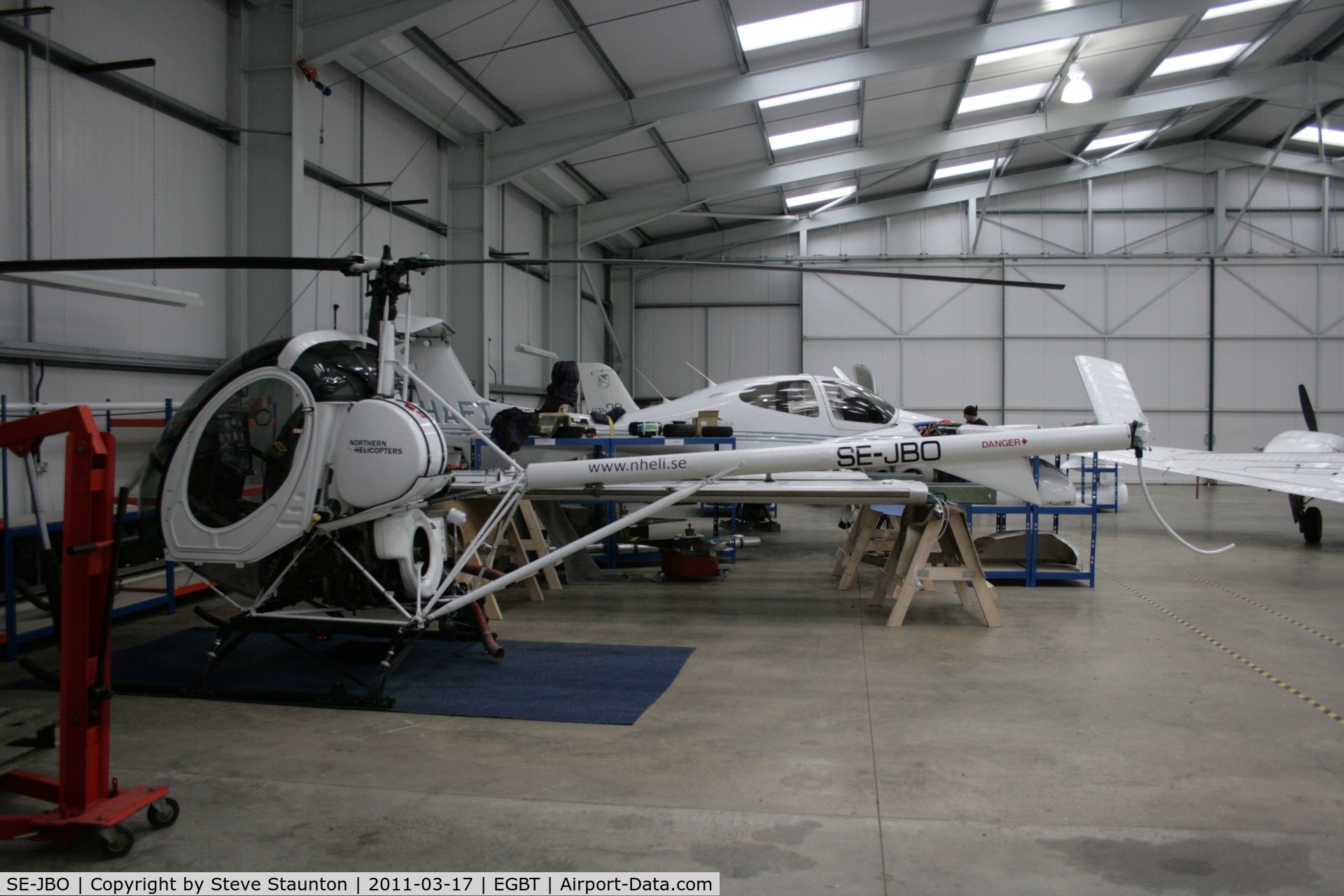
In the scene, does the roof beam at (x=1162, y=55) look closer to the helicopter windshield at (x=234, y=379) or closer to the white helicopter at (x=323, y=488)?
the white helicopter at (x=323, y=488)

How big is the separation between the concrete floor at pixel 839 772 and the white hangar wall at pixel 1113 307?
16721 millimetres

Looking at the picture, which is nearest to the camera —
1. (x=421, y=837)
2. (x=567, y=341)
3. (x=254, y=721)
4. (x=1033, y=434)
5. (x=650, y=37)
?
(x=421, y=837)

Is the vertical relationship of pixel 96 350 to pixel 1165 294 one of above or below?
below

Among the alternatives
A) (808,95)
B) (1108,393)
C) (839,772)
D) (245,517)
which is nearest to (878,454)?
(839,772)

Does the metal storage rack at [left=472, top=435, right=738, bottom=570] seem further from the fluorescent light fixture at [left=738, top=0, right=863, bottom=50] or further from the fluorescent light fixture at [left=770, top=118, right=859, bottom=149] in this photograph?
the fluorescent light fixture at [left=770, top=118, right=859, bottom=149]

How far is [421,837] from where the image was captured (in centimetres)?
303

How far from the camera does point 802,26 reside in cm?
1202

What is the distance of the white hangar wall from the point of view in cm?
2131

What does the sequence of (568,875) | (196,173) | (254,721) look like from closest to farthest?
(568,875) → (254,721) → (196,173)

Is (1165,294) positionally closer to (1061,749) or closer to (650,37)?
(650,37)

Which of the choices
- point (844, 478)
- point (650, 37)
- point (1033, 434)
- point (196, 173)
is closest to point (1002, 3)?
point (650, 37)

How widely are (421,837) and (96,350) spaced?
262 inches

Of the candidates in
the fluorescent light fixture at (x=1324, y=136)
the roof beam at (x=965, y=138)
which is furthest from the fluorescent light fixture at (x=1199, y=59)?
the fluorescent light fixture at (x=1324, y=136)

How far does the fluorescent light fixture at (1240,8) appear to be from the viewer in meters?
13.8
